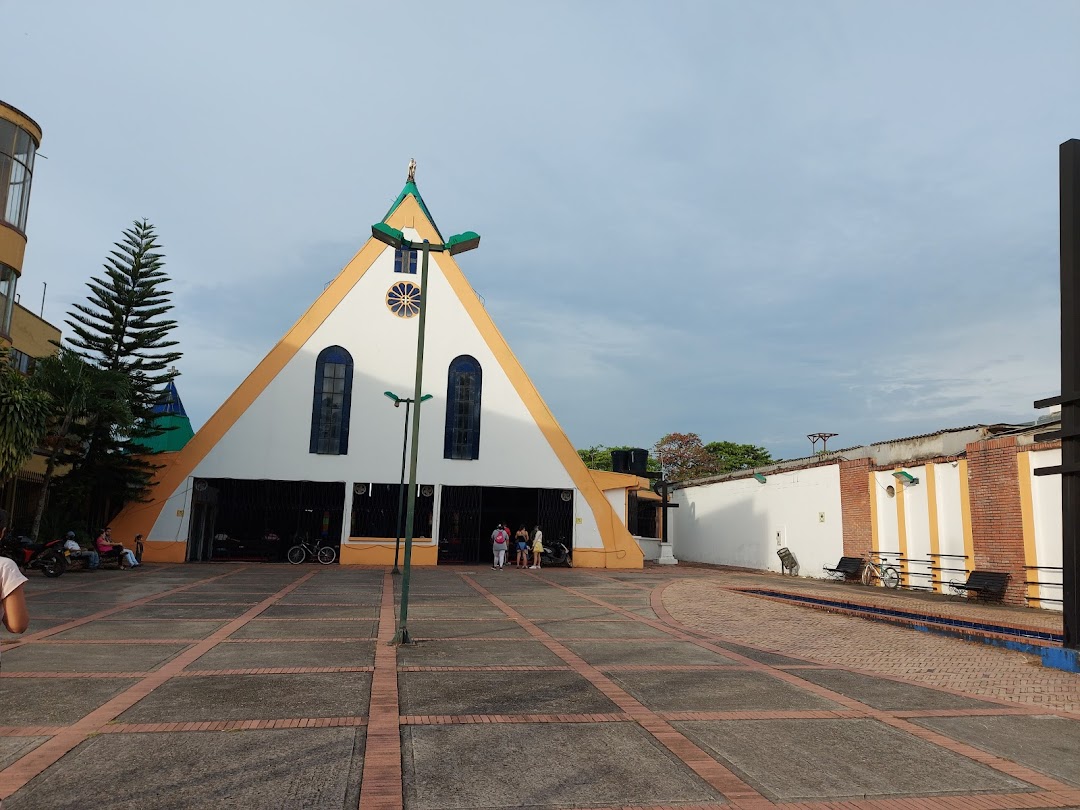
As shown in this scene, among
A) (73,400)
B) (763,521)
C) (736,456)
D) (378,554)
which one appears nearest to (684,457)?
(736,456)

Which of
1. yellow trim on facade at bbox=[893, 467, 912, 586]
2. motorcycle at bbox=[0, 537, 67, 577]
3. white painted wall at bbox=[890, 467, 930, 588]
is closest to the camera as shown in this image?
motorcycle at bbox=[0, 537, 67, 577]

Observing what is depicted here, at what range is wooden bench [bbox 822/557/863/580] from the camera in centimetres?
2247

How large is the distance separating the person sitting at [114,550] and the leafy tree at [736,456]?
4468cm

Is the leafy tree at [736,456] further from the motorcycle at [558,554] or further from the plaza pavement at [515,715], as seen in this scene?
the plaza pavement at [515,715]

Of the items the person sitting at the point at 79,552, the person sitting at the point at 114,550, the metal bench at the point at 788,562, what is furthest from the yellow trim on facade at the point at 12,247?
the metal bench at the point at 788,562

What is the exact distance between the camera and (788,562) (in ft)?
88.2

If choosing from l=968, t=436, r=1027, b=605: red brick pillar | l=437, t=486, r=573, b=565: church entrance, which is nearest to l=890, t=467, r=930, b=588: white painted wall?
l=968, t=436, r=1027, b=605: red brick pillar

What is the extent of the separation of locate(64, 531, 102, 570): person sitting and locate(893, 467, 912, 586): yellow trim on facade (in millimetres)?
22066

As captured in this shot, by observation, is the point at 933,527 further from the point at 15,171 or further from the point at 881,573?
the point at 15,171

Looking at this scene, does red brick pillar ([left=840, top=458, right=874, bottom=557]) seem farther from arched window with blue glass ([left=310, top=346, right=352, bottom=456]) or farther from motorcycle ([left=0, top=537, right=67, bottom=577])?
motorcycle ([left=0, top=537, right=67, bottom=577])

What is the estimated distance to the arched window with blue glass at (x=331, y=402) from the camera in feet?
85.0

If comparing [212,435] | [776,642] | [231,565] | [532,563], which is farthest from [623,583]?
[212,435]

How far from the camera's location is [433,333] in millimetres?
27266

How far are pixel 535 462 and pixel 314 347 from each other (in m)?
9.00
